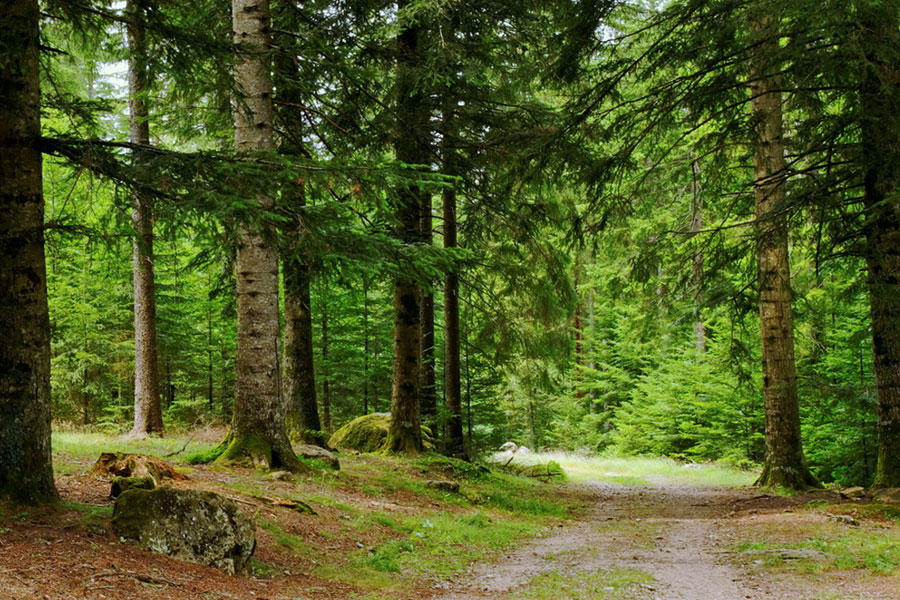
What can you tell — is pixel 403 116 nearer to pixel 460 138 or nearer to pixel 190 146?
pixel 460 138

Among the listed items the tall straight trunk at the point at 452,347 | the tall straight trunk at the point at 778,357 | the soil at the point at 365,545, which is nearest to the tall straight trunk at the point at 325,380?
the tall straight trunk at the point at 452,347

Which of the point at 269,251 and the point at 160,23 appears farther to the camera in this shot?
the point at 269,251

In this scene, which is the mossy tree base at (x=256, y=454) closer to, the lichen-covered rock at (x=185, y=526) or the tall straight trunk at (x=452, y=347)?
the lichen-covered rock at (x=185, y=526)

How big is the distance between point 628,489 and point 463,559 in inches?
385

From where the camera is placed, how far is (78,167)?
5.31 metres

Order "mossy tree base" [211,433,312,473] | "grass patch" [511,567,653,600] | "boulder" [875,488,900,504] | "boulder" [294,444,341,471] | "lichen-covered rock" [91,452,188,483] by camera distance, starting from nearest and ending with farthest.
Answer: "grass patch" [511,567,653,600], "lichen-covered rock" [91,452,188,483], "mossy tree base" [211,433,312,473], "boulder" [875,488,900,504], "boulder" [294,444,341,471]

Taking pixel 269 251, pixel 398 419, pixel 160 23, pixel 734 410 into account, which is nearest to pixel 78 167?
pixel 160 23

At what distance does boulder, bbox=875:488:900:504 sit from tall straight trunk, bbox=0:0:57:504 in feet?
31.6

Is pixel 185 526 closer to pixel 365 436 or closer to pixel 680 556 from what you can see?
pixel 680 556

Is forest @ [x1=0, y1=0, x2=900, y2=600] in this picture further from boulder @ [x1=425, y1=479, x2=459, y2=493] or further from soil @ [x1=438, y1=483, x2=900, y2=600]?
soil @ [x1=438, y1=483, x2=900, y2=600]

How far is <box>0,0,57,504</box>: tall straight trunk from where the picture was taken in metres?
4.80

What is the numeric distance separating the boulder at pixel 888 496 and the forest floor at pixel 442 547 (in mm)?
271

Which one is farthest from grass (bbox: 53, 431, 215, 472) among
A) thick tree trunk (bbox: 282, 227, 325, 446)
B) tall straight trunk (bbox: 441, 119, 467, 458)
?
tall straight trunk (bbox: 441, 119, 467, 458)

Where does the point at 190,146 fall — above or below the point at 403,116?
above
